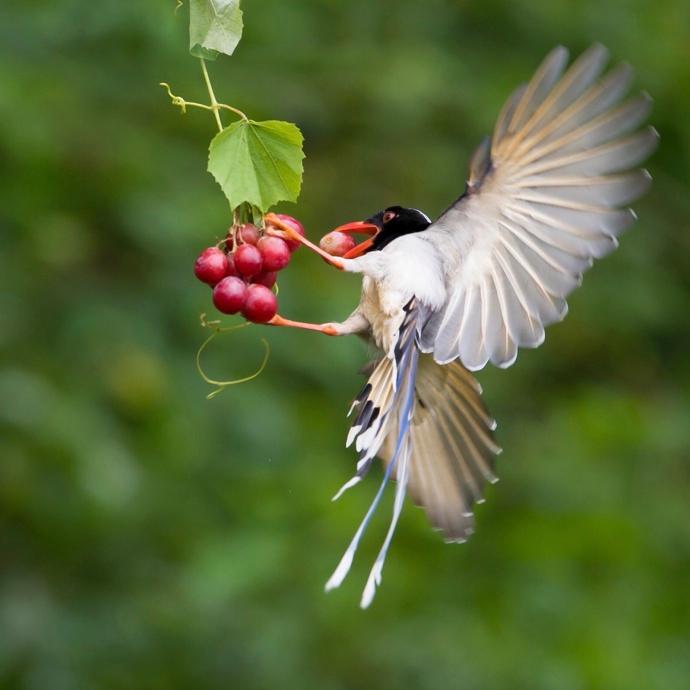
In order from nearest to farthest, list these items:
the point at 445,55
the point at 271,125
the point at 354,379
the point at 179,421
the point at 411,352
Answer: the point at 271,125 < the point at 411,352 < the point at 179,421 < the point at 354,379 < the point at 445,55

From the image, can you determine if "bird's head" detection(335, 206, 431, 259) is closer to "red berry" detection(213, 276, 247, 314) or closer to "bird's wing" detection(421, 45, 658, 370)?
"bird's wing" detection(421, 45, 658, 370)

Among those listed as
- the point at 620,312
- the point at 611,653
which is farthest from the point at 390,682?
the point at 620,312

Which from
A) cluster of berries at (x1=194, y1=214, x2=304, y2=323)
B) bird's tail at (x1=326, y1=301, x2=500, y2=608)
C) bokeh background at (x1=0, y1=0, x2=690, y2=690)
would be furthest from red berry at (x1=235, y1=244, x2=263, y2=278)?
bokeh background at (x1=0, y1=0, x2=690, y2=690)

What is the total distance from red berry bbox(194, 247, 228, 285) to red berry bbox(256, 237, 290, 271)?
0.18 feet

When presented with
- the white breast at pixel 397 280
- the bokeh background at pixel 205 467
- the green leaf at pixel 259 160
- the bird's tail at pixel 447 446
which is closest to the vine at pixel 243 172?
the green leaf at pixel 259 160

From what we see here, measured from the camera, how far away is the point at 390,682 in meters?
4.16

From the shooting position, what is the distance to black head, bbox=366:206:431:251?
245 cm

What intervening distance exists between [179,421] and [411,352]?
6.69ft

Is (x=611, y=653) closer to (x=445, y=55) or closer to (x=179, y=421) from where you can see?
(x=179, y=421)

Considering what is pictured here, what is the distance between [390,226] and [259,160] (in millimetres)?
582

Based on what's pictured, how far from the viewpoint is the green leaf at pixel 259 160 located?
1.90 m

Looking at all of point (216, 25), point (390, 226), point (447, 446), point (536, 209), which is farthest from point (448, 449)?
point (216, 25)

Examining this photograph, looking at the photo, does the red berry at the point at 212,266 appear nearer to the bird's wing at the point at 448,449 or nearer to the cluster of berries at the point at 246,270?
the cluster of berries at the point at 246,270

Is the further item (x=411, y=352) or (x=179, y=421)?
(x=179, y=421)
